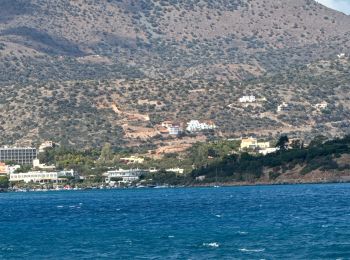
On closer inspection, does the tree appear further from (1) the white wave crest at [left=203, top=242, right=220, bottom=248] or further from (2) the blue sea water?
(1) the white wave crest at [left=203, top=242, right=220, bottom=248]

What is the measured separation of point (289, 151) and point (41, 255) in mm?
107406

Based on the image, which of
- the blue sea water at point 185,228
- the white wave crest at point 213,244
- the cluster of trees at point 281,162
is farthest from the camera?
the cluster of trees at point 281,162

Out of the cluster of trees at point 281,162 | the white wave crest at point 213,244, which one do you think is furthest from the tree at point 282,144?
the white wave crest at point 213,244

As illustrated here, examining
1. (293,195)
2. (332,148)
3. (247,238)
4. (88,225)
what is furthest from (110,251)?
(332,148)

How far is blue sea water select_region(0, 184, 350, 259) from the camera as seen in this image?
80.1 m

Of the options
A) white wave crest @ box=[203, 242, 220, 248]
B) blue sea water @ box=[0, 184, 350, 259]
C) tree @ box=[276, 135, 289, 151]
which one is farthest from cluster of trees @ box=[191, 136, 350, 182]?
white wave crest @ box=[203, 242, 220, 248]

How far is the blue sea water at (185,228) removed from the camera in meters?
80.1

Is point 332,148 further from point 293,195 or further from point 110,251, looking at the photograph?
point 110,251

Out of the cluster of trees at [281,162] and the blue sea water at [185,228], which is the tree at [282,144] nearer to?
the cluster of trees at [281,162]

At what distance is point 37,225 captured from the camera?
10631cm

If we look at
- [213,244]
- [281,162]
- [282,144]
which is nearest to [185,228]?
[213,244]

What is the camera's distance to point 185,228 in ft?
317

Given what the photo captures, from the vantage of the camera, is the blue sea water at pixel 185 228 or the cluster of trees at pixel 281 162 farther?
the cluster of trees at pixel 281 162

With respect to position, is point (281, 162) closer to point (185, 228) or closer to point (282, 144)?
point (282, 144)
